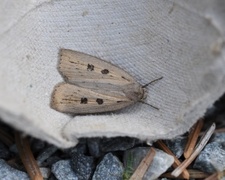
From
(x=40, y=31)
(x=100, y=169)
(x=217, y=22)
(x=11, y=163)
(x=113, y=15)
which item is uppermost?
(x=217, y=22)

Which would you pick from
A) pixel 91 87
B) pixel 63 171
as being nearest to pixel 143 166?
pixel 63 171

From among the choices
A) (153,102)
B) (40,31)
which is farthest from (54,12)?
(153,102)

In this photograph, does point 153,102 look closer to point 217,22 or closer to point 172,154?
point 172,154

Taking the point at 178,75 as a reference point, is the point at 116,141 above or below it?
below

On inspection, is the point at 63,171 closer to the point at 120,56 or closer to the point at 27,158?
the point at 27,158

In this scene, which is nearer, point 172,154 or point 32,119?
point 32,119

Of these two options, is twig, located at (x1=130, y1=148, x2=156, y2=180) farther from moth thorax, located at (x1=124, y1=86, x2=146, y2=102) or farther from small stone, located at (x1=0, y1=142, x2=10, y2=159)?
small stone, located at (x1=0, y1=142, x2=10, y2=159)
